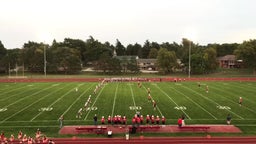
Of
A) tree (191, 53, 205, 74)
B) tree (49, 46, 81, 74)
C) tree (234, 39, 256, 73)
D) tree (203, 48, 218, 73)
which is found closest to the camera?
tree (191, 53, 205, 74)

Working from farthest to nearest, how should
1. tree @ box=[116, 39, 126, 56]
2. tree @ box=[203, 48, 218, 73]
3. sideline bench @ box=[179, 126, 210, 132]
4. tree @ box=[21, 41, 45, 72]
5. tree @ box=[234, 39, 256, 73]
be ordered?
tree @ box=[116, 39, 126, 56] < tree @ box=[21, 41, 45, 72] < tree @ box=[203, 48, 218, 73] < tree @ box=[234, 39, 256, 73] < sideline bench @ box=[179, 126, 210, 132]

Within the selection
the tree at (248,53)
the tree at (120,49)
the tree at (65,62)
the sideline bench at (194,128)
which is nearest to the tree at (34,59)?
the tree at (65,62)

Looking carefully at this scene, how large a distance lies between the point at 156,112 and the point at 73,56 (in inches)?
2607

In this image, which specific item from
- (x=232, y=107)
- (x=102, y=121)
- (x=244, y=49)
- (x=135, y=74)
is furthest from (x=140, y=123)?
(x=244, y=49)

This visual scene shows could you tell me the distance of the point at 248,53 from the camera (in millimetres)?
90812

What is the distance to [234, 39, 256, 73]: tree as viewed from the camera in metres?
90.8

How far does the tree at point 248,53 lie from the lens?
90.8m

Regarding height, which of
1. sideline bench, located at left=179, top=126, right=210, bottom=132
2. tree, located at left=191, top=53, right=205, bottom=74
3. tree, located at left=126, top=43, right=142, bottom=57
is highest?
tree, located at left=126, top=43, right=142, bottom=57

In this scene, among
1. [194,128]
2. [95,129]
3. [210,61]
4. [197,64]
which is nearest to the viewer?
[95,129]

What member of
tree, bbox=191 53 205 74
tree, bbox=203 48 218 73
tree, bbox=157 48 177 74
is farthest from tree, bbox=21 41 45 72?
tree, bbox=203 48 218 73

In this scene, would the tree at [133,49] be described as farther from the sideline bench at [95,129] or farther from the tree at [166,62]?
the sideline bench at [95,129]

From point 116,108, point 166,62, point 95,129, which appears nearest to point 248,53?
point 166,62

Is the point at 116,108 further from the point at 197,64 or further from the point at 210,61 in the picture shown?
the point at 210,61

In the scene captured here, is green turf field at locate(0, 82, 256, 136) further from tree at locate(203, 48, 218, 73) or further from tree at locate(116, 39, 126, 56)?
tree at locate(116, 39, 126, 56)
